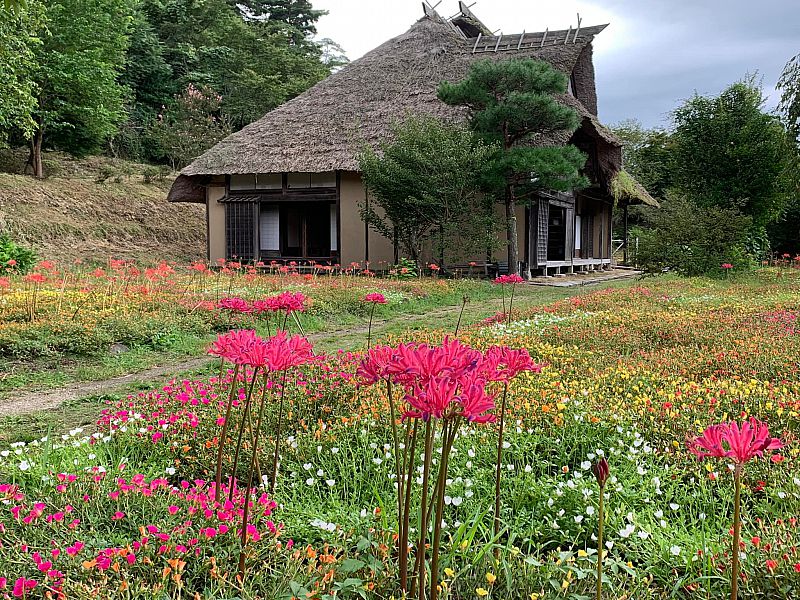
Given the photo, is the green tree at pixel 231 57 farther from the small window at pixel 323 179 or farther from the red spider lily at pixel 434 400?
the red spider lily at pixel 434 400

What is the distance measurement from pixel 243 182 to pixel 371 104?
13.1ft

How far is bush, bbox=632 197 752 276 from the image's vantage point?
45.6ft

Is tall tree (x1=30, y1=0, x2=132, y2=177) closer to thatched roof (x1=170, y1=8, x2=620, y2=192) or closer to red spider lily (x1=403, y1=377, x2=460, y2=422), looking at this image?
thatched roof (x1=170, y1=8, x2=620, y2=192)

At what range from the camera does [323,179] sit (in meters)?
16.6

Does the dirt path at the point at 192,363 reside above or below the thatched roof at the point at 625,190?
below

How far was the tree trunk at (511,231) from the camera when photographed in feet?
48.5

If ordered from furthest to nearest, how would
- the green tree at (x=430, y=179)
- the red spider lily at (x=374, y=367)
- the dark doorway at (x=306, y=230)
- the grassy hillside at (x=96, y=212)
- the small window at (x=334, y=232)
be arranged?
the dark doorway at (x=306, y=230) < the grassy hillside at (x=96, y=212) < the small window at (x=334, y=232) < the green tree at (x=430, y=179) < the red spider lily at (x=374, y=367)

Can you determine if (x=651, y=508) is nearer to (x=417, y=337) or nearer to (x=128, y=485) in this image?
(x=128, y=485)

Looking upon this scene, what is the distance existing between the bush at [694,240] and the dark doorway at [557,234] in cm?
396

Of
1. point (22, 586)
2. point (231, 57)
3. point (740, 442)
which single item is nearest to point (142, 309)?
→ point (22, 586)

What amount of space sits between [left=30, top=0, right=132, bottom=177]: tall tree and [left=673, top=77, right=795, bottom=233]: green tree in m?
18.5

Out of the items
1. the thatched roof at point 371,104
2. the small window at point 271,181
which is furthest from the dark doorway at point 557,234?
the small window at point 271,181

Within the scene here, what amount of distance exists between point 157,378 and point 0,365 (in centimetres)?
133

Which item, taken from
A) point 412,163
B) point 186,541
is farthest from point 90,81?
point 186,541
